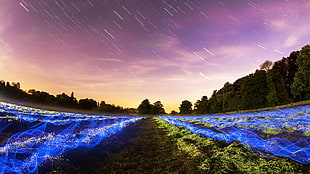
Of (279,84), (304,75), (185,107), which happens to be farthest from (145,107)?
(304,75)

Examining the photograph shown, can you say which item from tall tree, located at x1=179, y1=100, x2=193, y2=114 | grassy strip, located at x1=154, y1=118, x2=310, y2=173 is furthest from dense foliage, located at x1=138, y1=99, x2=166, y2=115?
grassy strip, located at x1=154, y1=118, x2=310, y2=173

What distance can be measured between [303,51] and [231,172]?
38577 mm

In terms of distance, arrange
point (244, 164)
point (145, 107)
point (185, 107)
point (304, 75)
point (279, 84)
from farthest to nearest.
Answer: point (145, 107) → point (185, 107) → point (279, 84) → point (304, 75) → point (244, 164)

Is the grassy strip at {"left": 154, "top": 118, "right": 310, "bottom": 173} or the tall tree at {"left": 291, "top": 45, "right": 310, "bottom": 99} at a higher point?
the tall tree at {"left": 291, "top": 45, "right": 310, "bottom": 99}

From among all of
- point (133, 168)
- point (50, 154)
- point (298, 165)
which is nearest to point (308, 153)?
point (298, 165)

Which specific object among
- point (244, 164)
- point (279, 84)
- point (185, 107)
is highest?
point (279, 84)

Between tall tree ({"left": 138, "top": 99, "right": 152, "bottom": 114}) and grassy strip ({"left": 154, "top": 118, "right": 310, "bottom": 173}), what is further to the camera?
tall tree ({"left": 138, "top": 99, "right": 152, "bottom": 114})

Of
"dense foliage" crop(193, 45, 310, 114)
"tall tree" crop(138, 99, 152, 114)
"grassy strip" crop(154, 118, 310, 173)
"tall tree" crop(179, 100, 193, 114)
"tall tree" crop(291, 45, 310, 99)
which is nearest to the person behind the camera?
"grassy strip" crop(154, 118, 310, 173)

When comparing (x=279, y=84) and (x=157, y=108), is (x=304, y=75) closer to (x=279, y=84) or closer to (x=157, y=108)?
(x=279, y=84)

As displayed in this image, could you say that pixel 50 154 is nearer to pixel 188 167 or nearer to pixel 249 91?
pixel 188 167

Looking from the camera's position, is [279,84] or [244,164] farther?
[279,84]

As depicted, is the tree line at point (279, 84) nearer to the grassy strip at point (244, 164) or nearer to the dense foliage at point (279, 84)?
the dense foliage at point (279, 84)

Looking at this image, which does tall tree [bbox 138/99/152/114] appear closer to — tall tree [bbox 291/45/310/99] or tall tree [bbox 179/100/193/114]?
tall tree [bbox 179/100/193/114]

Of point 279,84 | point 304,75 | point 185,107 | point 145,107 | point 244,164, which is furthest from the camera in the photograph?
point 145,107
